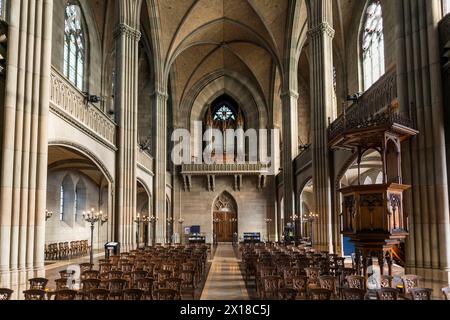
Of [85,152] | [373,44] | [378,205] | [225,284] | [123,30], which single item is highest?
[123,30]

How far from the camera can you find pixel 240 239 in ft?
133

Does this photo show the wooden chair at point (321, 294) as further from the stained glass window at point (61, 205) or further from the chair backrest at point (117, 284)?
the stained glass window at point (61, 205)

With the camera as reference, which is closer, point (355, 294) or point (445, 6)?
point (355, 294)

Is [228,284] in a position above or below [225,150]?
below

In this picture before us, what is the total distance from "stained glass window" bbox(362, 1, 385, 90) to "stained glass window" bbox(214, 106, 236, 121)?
19.4 metres

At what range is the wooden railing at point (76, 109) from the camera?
14.3m

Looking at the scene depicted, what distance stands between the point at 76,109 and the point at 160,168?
1607 centimetres

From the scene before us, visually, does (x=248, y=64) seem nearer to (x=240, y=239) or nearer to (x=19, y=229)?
(x=240, y=239)

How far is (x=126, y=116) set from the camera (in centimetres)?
2269

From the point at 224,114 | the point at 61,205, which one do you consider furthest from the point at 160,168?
the point at 224,114

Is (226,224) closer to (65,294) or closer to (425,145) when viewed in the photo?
(425,145)

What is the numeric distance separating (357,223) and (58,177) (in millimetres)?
19243

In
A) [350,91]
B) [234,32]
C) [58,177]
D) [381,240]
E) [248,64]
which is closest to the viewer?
[381,240]
